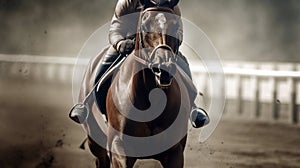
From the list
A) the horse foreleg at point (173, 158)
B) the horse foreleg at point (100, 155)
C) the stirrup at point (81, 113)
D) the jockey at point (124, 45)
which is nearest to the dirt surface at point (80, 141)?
the horse foreleg at point (100, 155)

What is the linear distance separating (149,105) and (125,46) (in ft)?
1.67

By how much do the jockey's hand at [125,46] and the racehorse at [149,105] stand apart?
79 millimetres

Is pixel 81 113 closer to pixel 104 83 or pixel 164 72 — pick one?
pixel 104 83

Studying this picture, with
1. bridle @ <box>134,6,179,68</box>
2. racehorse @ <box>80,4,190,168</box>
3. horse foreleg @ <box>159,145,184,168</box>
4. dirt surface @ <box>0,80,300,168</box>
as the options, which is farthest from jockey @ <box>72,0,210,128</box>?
dirt surface @ <box>0,80,300,168</box>

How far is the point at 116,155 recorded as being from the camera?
3977 mm

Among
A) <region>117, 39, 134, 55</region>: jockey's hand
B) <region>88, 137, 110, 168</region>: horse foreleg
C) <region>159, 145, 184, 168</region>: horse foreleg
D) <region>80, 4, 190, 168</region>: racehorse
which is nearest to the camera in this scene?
<region>80, 4, 190, 168</region>: racehorse

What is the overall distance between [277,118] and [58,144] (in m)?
3.69

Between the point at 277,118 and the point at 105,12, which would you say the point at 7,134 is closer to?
the point at 277,118

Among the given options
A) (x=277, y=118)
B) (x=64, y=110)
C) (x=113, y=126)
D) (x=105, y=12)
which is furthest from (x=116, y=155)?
(x=105, y=12)

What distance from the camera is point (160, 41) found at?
357cm

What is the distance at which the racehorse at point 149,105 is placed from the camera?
11.9 feet

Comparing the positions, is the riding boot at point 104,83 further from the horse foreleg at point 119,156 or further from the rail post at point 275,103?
the rail post at point 275,103

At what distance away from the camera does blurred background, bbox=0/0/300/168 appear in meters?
7.31

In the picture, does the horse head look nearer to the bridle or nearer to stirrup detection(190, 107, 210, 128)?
the bridle
